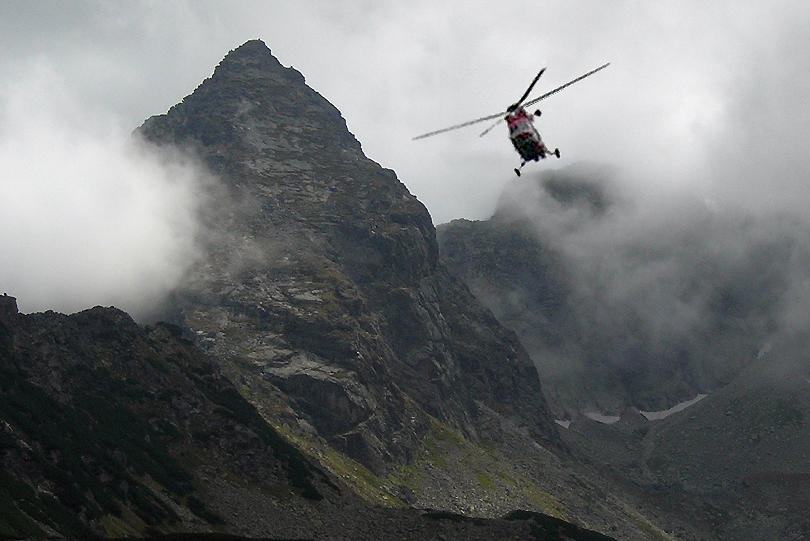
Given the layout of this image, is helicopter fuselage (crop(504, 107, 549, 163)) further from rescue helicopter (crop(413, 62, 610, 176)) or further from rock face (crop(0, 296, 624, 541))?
rock face (crop(0, 296, 624, 541))

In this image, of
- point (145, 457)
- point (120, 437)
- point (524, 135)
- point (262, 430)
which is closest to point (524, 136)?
point (524, 135)

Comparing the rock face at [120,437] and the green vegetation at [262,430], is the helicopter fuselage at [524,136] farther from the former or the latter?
the green vegetation at [262,430]

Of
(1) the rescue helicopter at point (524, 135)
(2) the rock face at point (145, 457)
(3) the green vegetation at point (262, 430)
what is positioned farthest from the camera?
(3) the green vegetation at point (262, 430)

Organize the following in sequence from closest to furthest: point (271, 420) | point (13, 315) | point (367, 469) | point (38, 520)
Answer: point (38, 520)
point (13, 315)
point (271, 420)
point (367, 469)

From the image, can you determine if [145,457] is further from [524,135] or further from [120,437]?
[524,135]

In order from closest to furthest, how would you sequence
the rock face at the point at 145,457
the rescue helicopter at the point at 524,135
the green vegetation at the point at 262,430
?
1. the rescue helicopter at the point at 524,135
2. the rock face at the point at 145,457
3. the green vegetation at the point at 262,430

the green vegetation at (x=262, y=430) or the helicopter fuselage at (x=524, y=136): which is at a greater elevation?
the helicopter fuselage at (x=524, y=136)

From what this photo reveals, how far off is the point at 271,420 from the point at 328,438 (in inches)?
831

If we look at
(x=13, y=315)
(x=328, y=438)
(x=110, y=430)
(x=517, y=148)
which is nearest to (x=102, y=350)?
(x=13, y=315)

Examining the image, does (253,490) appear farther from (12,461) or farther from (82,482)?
(12,461)

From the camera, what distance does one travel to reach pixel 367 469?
18362 cm

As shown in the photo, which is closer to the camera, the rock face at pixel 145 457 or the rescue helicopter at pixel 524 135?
the rescue helicopter at pixel 524 135

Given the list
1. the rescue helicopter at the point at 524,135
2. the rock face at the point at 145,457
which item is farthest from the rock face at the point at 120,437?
the rescue helicopter at the point at 524,135

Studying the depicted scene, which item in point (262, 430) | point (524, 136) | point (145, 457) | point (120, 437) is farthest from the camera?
point (262, 430)
